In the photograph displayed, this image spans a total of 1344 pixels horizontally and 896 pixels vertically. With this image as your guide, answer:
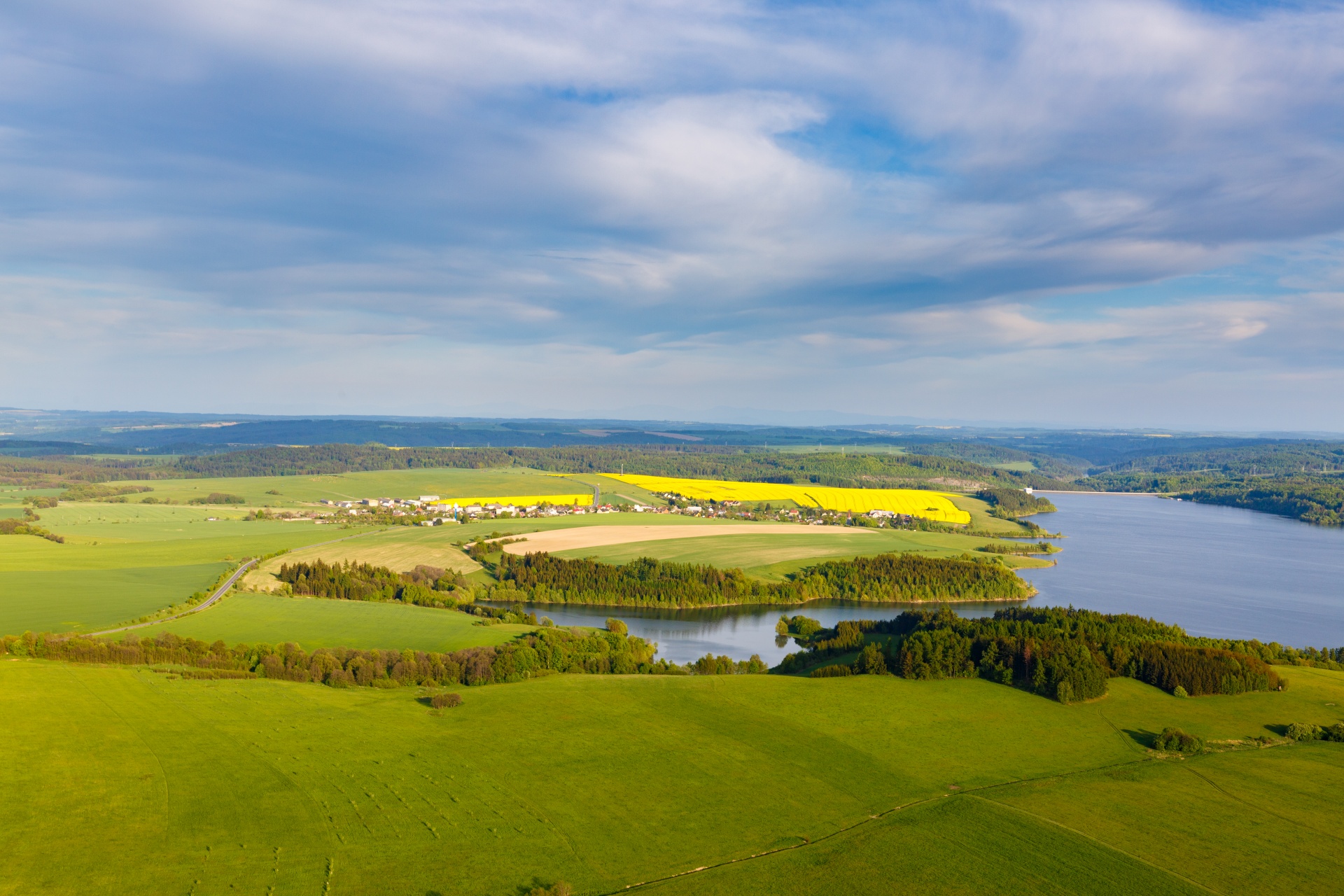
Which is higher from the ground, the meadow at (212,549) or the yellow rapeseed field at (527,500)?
the yellow rapeseed field at (527,500)

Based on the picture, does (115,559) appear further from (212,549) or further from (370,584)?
(370,584)

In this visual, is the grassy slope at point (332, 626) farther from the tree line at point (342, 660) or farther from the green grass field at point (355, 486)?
the green grass field at point (355, 486)

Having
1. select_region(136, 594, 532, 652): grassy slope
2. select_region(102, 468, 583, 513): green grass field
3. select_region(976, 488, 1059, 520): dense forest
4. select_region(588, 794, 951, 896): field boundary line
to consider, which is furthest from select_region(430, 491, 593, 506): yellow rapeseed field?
select_region(588, 794, 951, 896): field boundary line

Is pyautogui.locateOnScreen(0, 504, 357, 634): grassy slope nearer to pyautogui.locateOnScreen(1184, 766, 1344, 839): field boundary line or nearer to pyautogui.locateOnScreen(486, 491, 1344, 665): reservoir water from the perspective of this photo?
pyautogui.locateOnScreen(486, 491, 1344, 665): reservoir water

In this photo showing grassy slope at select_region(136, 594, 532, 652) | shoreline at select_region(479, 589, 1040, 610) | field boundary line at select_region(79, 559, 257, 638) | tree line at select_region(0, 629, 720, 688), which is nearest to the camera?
tree line at select_region(0, 629, 720, 688)

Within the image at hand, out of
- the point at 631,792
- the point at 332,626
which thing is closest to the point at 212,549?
the point at 332,626

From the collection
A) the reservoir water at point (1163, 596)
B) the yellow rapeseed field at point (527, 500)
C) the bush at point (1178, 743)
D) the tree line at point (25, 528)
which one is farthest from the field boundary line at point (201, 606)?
the bush at point (1178, 743)

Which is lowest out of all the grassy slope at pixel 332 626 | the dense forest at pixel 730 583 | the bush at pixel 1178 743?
the dense forest at pixel 730 583

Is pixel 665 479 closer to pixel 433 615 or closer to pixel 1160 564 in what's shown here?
pixel 1160 564
